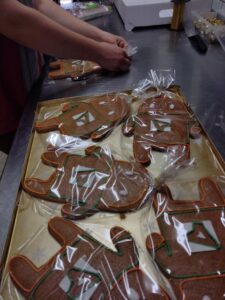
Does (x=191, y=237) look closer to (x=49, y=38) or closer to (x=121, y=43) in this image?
(x=49, y=38)

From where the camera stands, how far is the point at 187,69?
2.97 feet

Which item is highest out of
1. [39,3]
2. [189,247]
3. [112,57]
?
[39,3]

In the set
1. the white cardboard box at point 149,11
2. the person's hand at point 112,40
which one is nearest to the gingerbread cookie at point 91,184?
the person's hand at point 112,40

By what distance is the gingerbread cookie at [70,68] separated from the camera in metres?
0.88

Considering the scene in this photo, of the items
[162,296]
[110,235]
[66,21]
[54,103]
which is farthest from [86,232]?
[66,21]

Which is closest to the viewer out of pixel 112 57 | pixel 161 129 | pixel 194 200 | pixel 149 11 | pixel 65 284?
pixel 65 284

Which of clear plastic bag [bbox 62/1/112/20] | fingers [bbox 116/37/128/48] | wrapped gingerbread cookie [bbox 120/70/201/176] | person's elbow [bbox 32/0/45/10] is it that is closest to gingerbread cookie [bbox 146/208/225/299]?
wrapped gingerbread cookie [bbox 120/70/201/176]

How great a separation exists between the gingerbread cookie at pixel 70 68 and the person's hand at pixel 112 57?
3 cm

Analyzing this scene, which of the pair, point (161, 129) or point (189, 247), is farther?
point (161, 129)

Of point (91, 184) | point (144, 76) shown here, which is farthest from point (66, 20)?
point (91, 184)

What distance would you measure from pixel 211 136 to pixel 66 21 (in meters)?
0.62

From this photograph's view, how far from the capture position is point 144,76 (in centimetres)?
88

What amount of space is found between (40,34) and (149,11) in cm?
58

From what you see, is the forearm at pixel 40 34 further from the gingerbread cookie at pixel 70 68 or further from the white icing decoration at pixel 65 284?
the white icing decoration at pixel 65 284
